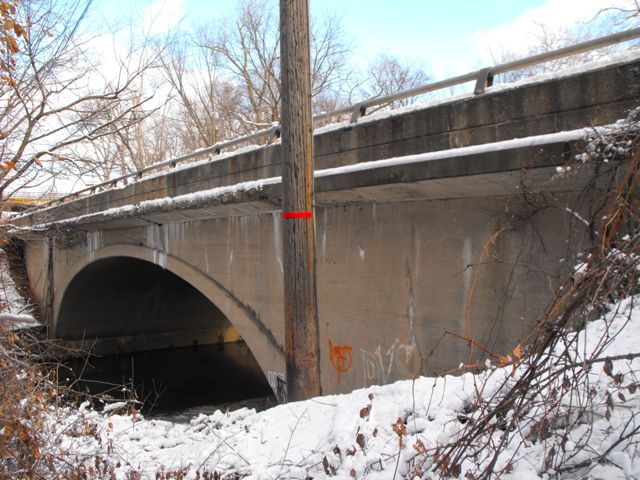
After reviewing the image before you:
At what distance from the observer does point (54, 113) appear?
6.81 metres

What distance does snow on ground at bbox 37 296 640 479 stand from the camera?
225 centimetres

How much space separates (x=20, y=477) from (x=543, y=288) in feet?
12.6

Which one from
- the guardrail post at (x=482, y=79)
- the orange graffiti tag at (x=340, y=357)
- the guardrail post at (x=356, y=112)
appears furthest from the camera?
the orange graffiti tag at (x=340, y=357)

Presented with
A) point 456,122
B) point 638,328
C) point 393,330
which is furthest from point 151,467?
point 456,122

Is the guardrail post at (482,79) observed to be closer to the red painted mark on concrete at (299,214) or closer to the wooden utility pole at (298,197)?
the wooden utility pole at (298,197)

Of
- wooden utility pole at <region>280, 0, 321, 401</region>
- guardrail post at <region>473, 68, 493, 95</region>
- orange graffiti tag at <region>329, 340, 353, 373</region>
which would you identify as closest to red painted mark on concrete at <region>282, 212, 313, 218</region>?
wooden utility pole at <region>280, 0, 321, 401</region>

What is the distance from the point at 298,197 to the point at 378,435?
1.67 metres

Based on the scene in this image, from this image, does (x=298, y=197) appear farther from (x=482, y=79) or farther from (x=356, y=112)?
(x=356, y=112)

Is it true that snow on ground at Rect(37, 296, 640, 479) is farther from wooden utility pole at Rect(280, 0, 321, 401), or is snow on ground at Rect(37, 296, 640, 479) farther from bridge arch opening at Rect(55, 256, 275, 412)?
bridge arch opening at Rect(55, 256, 275, 412)

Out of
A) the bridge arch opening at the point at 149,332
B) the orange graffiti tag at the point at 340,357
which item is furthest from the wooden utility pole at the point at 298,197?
the bridge arch opening at the point at 149,332

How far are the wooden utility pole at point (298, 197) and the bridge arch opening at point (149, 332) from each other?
1210cm

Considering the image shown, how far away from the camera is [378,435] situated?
117 inches

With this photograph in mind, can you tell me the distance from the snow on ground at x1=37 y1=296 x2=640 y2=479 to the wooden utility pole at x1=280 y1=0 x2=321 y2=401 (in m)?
0.40

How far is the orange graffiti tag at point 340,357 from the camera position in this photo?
606 centimetres
